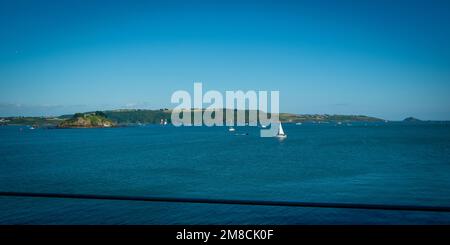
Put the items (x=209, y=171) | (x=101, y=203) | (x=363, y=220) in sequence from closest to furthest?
(x=363, y=220) → (x=101, y=203) → (x=209, y=171)

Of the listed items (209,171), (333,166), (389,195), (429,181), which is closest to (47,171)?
(209,171)

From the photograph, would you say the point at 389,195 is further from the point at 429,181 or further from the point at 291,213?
the point at 291,213
